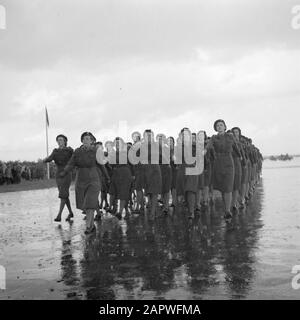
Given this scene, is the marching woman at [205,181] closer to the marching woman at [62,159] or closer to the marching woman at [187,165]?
the marching woman at [187,165]

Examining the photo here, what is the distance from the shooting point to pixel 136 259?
7.45 m

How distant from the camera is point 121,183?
42.5 ft

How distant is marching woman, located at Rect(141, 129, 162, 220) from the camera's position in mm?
12695

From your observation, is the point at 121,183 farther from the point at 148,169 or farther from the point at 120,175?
the point at 148,169

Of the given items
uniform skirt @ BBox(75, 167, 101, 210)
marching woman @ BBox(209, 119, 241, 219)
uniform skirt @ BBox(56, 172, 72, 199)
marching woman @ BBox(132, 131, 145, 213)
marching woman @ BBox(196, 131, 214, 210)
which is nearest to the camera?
uniform skirt @ BBox(75, 167, 101, 210)

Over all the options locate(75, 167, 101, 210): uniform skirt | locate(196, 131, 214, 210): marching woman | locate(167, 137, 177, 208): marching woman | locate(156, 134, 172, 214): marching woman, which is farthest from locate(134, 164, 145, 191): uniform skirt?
locate(75, 167, 101, 210): uniform skirt

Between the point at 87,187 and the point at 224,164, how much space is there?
3105 millimetres

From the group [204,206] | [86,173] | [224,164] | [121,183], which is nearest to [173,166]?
[204,206]

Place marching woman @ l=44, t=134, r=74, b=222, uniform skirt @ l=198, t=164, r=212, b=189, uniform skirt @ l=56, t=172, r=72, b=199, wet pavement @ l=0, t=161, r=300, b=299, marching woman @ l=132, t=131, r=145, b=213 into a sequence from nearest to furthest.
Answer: wet pavement @ l=0, t=161, r=300, b=299 → marching woman @ l=44, t=134, r=74, b=222 → uniform skirt @ l=56, t=172, r=72, b=199 → marching woman @ l=132, t=131, r=145, b=213 → uniform skirt @ l=198, t=164, r=212, b=189

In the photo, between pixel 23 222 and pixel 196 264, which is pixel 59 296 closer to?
pixel 196 264

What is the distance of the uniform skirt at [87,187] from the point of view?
10.4 meters

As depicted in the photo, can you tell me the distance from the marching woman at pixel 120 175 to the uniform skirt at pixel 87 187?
7.52 ft

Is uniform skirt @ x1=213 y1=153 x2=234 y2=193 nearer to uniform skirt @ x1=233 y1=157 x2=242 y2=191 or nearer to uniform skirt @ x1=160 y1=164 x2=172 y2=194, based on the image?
uniform skirt @ x1=233 y1=157 x2=242 y2=191

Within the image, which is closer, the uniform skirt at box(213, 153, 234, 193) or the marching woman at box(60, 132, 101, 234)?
the marching woman at box(60, 132, 101, 234)
